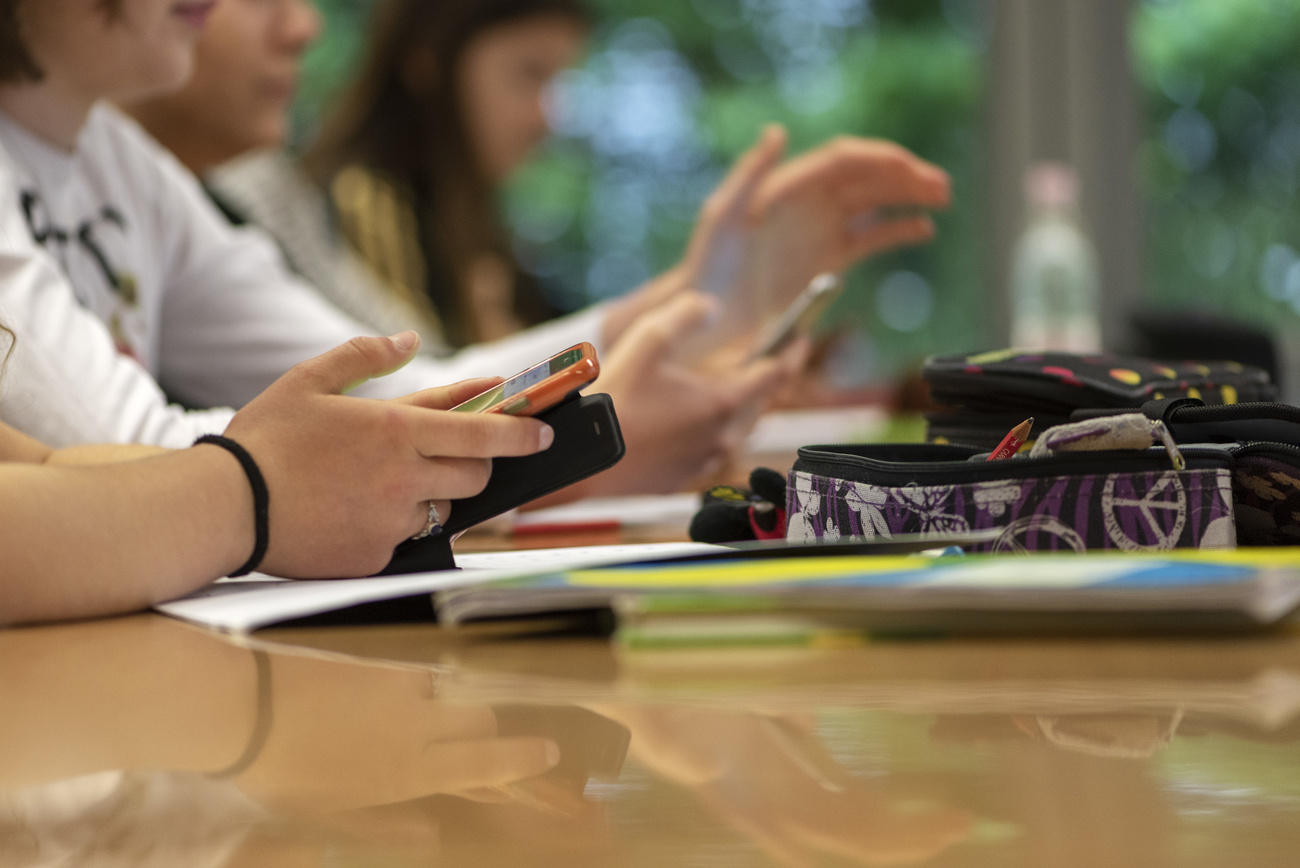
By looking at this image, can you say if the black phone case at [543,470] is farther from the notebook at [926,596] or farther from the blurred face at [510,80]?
the blurred face at [510,80]

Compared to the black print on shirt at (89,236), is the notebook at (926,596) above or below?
below

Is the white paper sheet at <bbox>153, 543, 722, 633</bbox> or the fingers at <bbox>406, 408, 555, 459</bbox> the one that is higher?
the fingers at <bbox>406, 408, 555, 459</bbox>

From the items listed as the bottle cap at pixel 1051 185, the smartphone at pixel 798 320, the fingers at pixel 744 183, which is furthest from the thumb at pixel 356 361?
the bottle cap at pixel 1051 185

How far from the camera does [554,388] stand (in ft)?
1.36

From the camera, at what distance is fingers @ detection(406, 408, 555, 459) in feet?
1.41

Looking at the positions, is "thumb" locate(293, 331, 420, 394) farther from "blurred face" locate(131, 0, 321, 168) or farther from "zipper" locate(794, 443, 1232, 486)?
"blurred face" locate(131, 0, 321, 168)

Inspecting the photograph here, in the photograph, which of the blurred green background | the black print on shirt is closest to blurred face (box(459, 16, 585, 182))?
the blurred green background

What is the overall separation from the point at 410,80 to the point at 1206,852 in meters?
2.51

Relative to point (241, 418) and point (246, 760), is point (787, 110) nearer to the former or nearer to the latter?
point (241, 418)

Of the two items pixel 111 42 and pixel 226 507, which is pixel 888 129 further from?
pixel 226 507

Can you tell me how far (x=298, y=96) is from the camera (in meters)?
2.65

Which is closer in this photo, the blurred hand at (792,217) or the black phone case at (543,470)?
the black phone case at (543,470)

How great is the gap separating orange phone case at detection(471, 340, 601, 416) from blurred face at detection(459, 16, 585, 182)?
218cm

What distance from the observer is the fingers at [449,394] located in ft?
1.53
